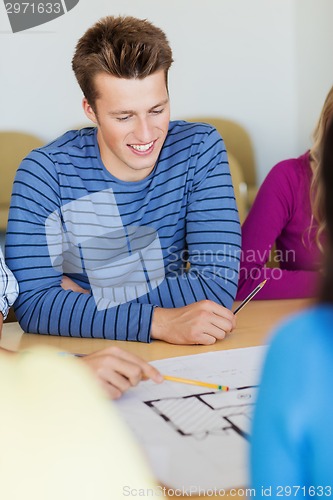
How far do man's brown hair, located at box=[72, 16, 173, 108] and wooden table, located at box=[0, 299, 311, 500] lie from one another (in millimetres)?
540

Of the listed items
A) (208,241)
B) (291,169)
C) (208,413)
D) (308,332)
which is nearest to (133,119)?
(208,241)

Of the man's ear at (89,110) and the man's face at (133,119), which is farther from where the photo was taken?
the man's ear at (89,110)

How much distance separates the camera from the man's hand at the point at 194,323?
1.38 metres

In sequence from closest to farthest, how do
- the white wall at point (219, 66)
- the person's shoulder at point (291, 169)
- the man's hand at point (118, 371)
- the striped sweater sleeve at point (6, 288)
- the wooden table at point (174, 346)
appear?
the man's hand at point (118, 371) < the wooden table at point (174, 346) < the striped sweater sleeve at point (6, 288) < the person's shoulder at point (291, 169) < the white wall at point (219, 66)

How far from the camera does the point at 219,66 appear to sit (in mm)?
4266

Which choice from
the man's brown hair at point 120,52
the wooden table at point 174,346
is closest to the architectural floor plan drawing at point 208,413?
the wooden table at point 174,346

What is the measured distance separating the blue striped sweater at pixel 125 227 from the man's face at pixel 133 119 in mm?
49

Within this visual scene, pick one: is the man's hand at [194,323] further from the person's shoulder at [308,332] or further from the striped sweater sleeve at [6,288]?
the person's shoulder at [308,332]

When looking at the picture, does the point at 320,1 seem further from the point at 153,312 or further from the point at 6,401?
the point at 6,401

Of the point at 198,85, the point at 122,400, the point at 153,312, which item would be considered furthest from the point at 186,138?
the point at 198,85

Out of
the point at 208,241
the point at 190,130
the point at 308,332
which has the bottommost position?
the point at 208,241

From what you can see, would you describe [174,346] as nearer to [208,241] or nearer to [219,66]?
[208,241]

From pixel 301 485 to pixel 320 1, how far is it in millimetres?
3845

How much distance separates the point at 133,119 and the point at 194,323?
0.50 m
